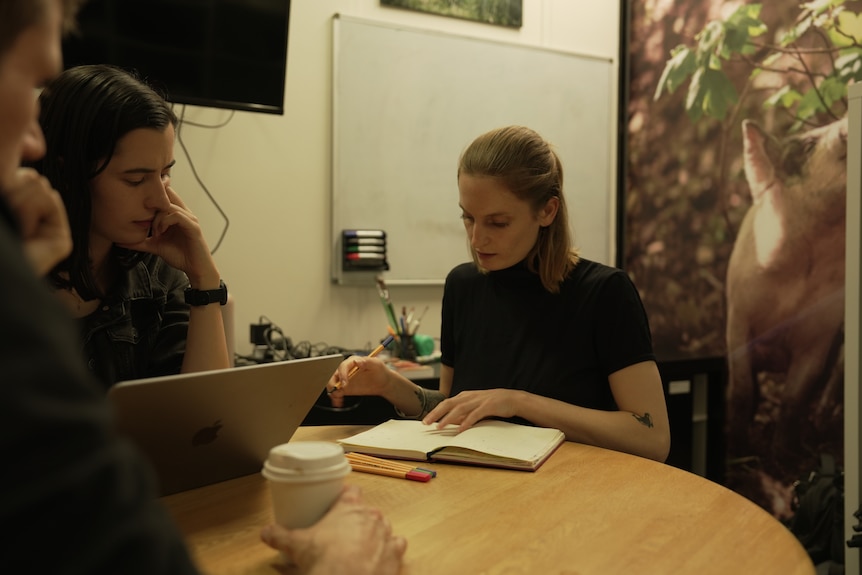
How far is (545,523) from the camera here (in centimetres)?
92

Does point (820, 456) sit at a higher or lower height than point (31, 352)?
lower

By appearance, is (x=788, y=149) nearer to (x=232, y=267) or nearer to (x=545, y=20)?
(x=545, y=20)

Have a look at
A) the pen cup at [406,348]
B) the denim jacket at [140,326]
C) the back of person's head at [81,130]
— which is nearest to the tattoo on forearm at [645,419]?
the denim jacket at [140,326]

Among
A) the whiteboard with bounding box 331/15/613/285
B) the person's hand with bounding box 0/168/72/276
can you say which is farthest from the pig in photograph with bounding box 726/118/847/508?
the person's hand with bounding box 0/168/72/276

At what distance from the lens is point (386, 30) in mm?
2818

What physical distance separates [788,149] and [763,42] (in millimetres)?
412

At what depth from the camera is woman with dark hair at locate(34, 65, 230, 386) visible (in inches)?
52.5

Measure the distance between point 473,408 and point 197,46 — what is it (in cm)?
157

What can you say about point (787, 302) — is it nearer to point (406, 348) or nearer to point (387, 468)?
point (406, 348)

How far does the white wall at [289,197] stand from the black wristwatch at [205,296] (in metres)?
1.10

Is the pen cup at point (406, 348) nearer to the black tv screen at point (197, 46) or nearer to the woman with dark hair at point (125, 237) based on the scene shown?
the black tv screen at point (197, 46)

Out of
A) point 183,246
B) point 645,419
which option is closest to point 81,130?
point 183,246

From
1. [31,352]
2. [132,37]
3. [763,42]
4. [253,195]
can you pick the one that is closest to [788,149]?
[763,42]

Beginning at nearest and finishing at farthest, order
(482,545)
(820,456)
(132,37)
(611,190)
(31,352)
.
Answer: (31,352) < (482,545) < (132,37) < (820,456) < (611,190)
